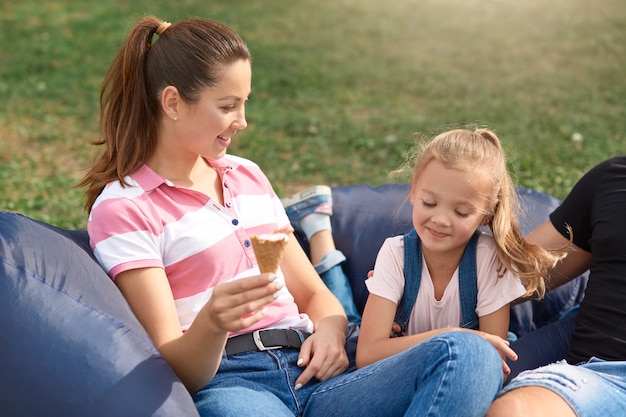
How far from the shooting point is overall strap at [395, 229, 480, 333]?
2.86 metres

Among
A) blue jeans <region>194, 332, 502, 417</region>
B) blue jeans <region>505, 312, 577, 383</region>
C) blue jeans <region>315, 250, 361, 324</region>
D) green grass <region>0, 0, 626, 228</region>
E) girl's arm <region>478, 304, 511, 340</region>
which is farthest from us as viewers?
green grass <region>0, 0, 626, 228</region>

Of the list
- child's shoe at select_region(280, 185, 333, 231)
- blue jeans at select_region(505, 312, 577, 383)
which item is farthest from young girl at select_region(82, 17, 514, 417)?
child's shoe at select_region(280, 185, 333, 231)

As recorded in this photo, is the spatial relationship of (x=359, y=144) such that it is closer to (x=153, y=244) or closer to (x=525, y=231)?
(x=525, y=231)

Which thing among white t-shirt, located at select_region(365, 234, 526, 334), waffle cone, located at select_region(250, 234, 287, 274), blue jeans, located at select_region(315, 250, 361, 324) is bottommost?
blue jeans, located at select_region(315, 250, 361, 324)

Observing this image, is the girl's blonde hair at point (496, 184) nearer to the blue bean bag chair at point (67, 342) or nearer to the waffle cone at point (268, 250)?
the waffle cone at point (268, 250)

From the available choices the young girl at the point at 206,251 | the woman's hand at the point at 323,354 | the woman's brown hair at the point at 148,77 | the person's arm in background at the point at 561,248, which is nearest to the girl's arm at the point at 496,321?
the young girl at the point at 206,251

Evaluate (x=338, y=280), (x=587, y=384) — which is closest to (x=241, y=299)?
(x=587, y=384)

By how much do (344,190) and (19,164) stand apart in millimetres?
3424

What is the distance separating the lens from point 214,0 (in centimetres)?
1086

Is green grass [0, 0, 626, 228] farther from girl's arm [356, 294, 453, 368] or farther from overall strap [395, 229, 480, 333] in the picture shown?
girl's arm [356, 294, 453, 368]

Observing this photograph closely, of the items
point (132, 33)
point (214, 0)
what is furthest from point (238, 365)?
point (214, 0)

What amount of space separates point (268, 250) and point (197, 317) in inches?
13.6

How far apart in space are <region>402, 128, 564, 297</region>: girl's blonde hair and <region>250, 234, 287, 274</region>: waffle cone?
0.78 metres

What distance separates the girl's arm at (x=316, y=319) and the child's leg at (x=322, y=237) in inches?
13.5
